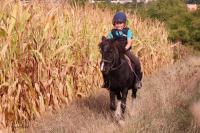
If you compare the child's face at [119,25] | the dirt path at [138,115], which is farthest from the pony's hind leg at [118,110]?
the child's face at [119,25]

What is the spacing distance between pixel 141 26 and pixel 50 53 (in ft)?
26.1

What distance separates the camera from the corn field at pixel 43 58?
29.6 feet

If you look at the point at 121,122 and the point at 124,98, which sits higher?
the point at 124,98

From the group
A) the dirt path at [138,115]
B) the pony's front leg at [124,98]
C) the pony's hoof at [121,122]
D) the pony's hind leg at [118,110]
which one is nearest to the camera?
the dirt path at [138,115]

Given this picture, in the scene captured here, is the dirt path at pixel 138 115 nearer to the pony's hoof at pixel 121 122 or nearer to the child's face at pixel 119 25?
the pony's hoof at pixel 121 122

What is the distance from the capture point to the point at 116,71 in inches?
335

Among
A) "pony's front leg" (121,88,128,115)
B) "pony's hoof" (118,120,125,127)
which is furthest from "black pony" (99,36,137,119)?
"pony's hoof" (118,120,125,127)

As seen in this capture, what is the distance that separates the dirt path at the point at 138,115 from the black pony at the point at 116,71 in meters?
0.27

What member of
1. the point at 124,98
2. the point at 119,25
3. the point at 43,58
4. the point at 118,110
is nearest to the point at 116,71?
Result: the point at 124,98

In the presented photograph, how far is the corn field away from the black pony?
159 centimetres

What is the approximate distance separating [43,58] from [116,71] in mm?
1806

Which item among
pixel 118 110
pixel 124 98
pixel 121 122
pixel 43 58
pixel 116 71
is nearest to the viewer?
pixel 121 122

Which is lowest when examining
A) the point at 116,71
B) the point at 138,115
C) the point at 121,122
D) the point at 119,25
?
the point at 121,122

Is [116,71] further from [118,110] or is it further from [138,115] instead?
[138,115]
